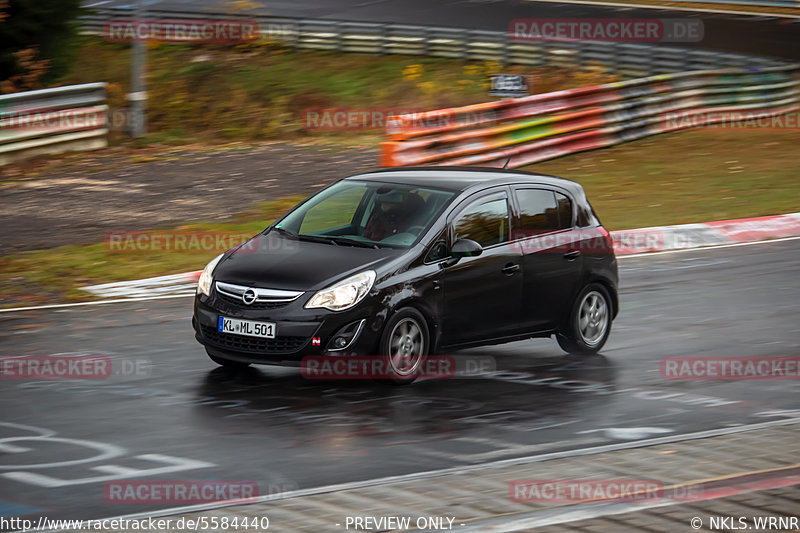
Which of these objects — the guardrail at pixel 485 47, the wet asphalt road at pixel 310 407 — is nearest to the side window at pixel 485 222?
the wet asphalt road at pixel 310 407

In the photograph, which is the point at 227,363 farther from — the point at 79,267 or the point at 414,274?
the point at 79,267

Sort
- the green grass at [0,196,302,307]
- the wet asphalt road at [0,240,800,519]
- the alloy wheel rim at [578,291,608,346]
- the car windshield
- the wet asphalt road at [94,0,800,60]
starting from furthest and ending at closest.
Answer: the wet asphalt road at [94,0,800,60] < the green grass at [0,196,302,307] < the alloy wheel rim at [578,291,608,346] < the car windshield < the wet asphalt road at [0,240,800,519]

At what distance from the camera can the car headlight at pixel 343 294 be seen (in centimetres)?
943

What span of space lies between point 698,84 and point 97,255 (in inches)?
604

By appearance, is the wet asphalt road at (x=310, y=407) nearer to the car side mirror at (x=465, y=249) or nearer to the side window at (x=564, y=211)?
the car side mirror at (x=465, y=249)

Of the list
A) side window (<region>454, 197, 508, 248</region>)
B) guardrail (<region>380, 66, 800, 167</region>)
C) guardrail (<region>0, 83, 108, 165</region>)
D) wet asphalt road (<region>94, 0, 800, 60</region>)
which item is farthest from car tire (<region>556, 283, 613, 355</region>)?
wet asphalt road (<region>94, 0, 800, 60</region>)

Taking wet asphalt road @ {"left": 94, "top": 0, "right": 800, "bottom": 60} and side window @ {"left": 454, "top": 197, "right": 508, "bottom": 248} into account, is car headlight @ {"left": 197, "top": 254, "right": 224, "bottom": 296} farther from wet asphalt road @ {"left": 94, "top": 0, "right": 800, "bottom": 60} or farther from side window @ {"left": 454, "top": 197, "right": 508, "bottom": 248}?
wet asphalt road @ {"left": 94, "top": 0, "right": 800, "bottom": 60}

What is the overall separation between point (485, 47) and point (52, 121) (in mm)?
14061

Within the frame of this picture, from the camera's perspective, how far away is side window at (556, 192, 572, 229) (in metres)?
11.3

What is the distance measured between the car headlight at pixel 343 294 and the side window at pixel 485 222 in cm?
112

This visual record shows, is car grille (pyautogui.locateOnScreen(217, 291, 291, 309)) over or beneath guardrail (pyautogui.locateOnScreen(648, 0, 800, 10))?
beneath

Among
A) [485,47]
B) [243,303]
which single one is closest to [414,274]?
[243,303]

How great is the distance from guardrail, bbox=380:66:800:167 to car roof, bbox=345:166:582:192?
9131 millimetres

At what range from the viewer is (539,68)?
33.1 m
